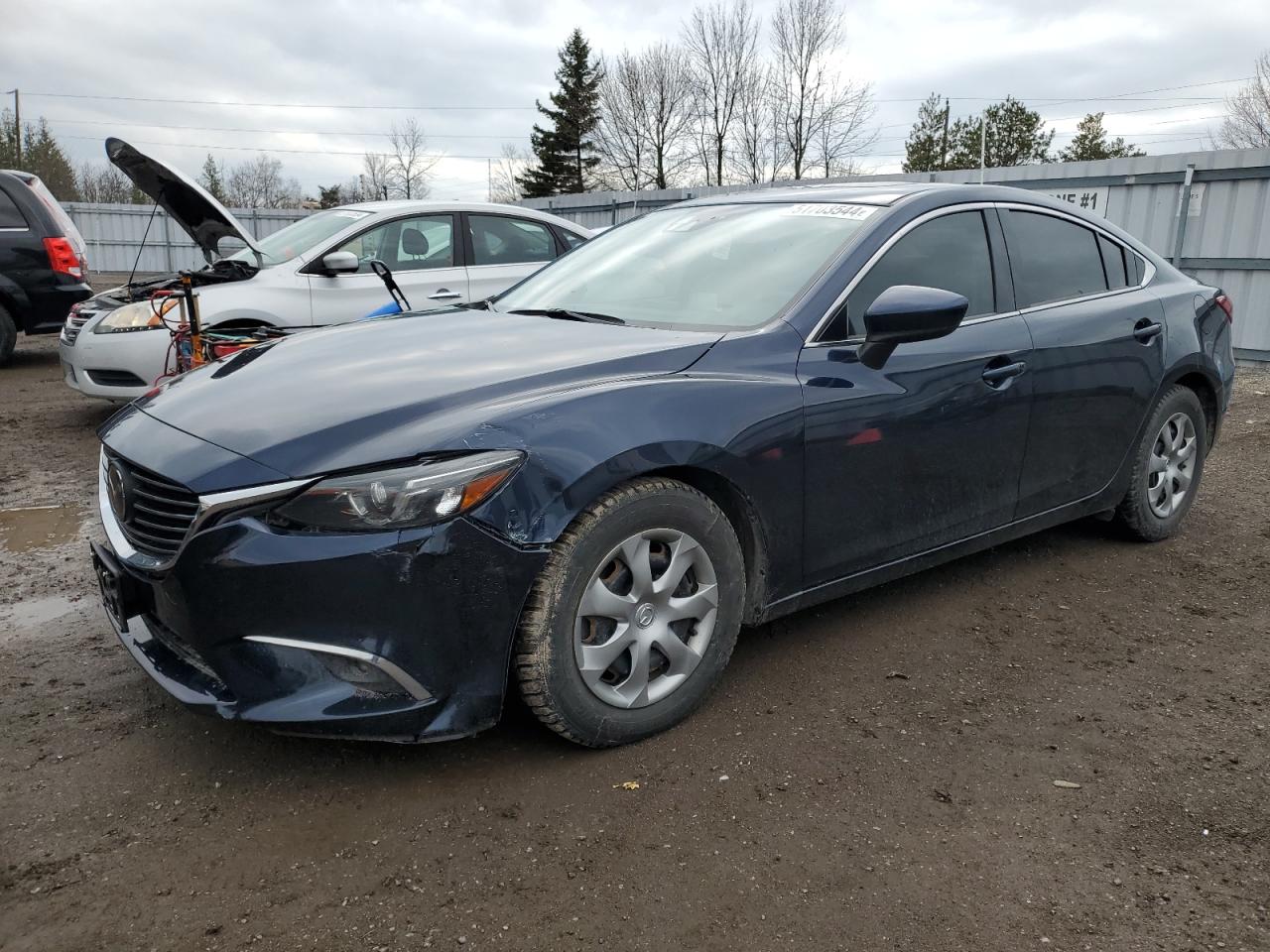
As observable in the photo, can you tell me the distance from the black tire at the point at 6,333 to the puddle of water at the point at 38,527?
222 inches

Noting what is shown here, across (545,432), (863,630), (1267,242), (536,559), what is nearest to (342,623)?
(536,559)

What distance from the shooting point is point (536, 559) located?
244cm

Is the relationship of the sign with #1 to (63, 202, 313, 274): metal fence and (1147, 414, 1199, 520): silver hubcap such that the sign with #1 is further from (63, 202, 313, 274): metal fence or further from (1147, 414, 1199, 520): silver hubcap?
(63, 202, 313, 274): metal fence

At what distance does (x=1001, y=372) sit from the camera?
3.58 meters

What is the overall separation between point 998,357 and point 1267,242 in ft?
29.4

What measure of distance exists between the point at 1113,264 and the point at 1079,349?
0.68m

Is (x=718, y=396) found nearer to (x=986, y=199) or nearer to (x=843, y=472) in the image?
(x=843, y=472)

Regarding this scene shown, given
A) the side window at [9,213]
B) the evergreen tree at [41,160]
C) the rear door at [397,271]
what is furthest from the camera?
the evergreen tree at [41,160]

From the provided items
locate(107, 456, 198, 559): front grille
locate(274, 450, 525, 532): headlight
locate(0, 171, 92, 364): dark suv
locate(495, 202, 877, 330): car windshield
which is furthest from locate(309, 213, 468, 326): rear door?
locate(274, 450, 525, 532): headlight

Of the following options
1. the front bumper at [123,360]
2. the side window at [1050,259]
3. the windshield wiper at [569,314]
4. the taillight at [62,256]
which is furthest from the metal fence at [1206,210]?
the windshield wiper at [569,314]

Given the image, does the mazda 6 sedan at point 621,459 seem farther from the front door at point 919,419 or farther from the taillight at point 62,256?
the taillight at point 62,256

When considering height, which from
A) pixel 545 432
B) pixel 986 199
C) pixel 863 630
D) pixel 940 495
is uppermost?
pixel 986 199

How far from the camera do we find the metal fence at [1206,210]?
10.6 meters

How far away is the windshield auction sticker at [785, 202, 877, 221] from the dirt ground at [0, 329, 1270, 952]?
4.81 ft
